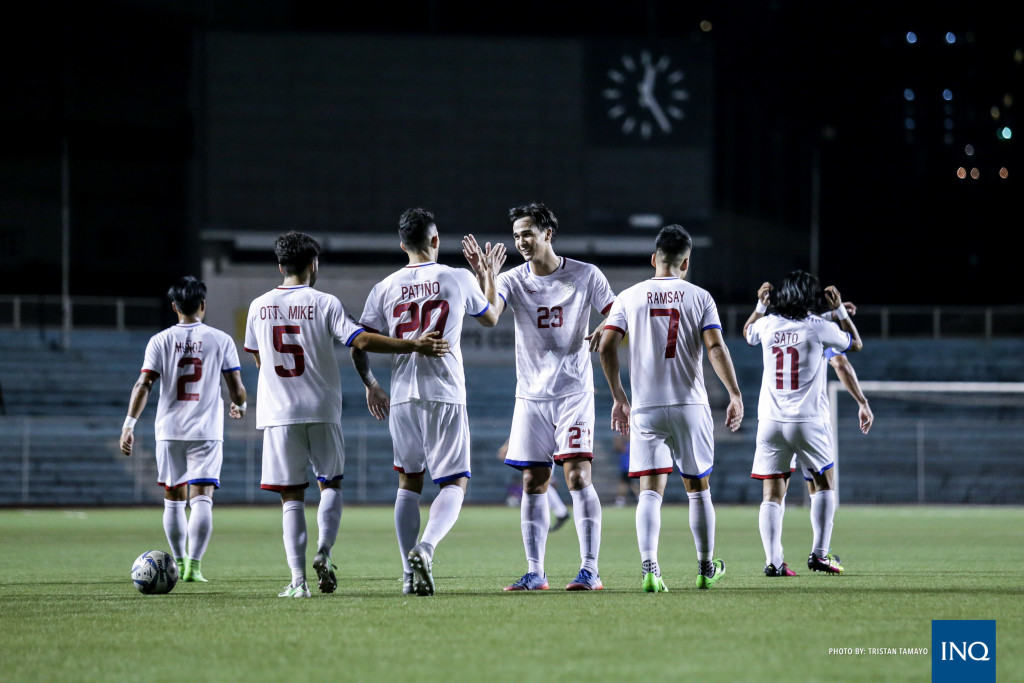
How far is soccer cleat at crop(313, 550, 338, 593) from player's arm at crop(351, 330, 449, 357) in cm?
127

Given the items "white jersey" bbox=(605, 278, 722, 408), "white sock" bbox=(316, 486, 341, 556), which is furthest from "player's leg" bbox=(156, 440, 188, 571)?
"white jersey" bbox=(605, 278, 722, 408)

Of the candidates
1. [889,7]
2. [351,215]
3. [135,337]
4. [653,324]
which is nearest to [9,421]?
[135,337]

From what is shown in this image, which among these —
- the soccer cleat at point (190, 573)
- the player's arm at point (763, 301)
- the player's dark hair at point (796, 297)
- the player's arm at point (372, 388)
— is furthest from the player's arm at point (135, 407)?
the player's dark hair at point (796, 297)

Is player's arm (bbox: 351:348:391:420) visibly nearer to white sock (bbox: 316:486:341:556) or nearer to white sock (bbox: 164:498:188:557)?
white sock (bbox: 316:486:341:556)

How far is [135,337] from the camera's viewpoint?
34062 mm

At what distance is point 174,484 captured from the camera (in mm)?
9492

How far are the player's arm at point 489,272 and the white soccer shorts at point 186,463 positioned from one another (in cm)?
280

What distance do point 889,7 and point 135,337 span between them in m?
24.0

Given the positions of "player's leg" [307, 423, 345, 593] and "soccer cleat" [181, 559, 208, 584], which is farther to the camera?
"soccer cleat" [181, 559, 208, 584]

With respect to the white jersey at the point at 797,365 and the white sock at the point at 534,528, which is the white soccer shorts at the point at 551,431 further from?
the white jersey at the point at 797,365

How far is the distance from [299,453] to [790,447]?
4.01 metres

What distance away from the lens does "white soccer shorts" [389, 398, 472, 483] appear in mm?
7652

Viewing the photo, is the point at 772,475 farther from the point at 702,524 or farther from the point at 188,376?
the point at 188,376

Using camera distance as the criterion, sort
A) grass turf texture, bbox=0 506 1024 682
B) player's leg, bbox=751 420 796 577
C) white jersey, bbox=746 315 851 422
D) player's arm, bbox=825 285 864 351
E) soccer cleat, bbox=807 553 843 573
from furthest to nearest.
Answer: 1. player's arm, bbox=825 285 864 351
2. white jersey, bbox=746 315 851 422
3. soccer cleat, bbox=807 553 843 573
4. player's leg, bbox=751 420 796 577
5. grass turf texture, bbox=0 506 1024 682
